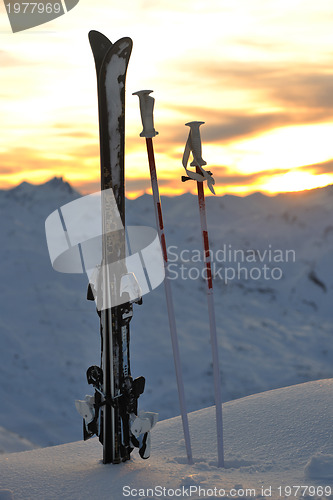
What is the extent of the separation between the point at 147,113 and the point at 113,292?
1.30m

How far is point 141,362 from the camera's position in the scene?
12.2 m

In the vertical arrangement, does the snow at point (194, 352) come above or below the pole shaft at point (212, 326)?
below

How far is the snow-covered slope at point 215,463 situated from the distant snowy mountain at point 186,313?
4228 millimetres

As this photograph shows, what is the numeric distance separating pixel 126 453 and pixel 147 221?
472 inches

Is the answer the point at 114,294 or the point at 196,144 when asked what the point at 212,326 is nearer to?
the point at 114,294

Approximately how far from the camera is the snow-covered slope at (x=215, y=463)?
3.71m

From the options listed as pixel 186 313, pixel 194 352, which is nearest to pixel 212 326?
pixel 194 352

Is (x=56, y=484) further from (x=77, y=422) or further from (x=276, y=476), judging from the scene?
(x=77, y=422)

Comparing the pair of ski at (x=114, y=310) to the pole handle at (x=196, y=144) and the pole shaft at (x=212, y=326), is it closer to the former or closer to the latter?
the pole shaft at (x=212, y=326)

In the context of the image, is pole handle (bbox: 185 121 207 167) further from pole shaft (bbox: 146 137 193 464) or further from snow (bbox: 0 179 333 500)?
snow (bbox: 0 179 333 500)

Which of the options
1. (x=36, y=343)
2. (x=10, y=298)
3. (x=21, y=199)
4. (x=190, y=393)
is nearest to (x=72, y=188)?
(x=21, y=199)

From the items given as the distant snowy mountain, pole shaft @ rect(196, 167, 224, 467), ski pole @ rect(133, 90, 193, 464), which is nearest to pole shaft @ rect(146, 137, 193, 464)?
ski pole @ rect(133, 90, 193, 464)

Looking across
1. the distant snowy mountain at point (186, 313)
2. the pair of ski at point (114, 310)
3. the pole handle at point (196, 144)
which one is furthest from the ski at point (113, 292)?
the distant snowy mountain at point (186, 313)

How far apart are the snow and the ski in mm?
337
